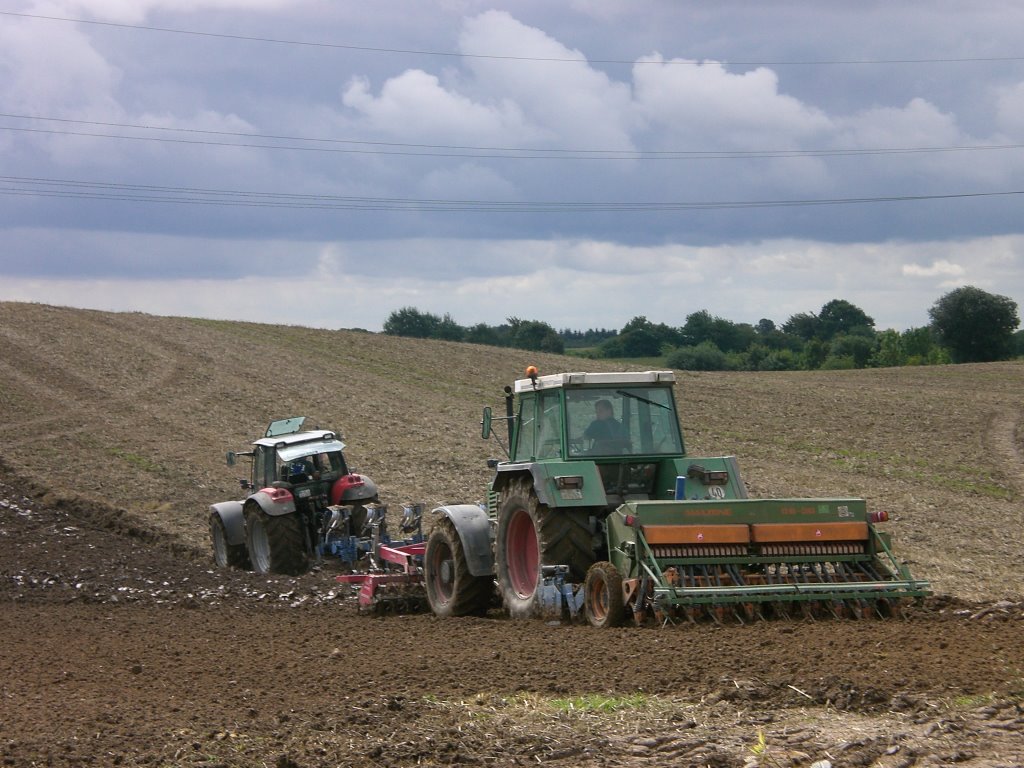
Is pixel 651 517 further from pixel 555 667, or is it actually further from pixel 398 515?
pixel 398 515

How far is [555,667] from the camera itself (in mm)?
7215

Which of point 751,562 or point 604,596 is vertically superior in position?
point 751,562

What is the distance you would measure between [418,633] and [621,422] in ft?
8.37

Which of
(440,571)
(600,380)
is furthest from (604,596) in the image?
(440,571)

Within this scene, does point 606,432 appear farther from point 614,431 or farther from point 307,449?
point 307,449

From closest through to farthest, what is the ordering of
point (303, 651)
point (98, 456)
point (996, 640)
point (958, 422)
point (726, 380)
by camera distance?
point (996, 640)
point (303, 651)
point (98, 456)
point (958, 422)
point (726, 380)

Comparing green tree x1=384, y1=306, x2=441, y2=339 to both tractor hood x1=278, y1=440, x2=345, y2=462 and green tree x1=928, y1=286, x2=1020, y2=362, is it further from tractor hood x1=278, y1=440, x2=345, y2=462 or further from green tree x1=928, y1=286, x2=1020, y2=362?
tractor hood x1=278, y1=440, x2=345, y2=462

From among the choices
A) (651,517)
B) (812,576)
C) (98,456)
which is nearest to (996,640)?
(812,576)

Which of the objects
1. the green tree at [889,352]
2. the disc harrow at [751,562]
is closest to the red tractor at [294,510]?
the disc harrow at [751,562]

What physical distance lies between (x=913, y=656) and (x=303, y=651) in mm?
4408

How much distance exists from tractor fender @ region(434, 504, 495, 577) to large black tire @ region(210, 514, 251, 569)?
5566 millimetres

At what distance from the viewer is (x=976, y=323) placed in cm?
6812

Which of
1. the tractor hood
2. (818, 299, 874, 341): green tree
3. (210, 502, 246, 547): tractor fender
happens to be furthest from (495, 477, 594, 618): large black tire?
(818, 299, 874, 341): green tree

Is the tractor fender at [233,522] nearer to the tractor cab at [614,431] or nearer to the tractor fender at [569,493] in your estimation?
the tractor cab at [614,431]
